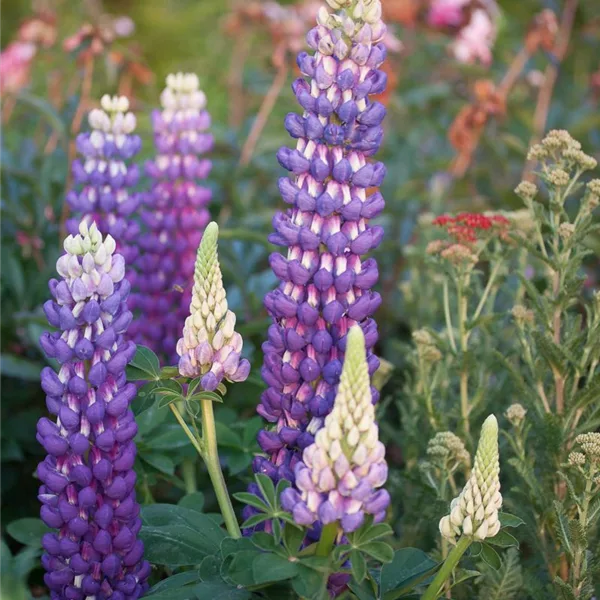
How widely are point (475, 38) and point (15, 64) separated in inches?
85.4

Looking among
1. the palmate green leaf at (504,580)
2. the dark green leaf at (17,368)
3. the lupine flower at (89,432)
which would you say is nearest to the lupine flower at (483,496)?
the palmate green leaf at (504,580)

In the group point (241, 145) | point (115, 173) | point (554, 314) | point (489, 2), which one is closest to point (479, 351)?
point (554, 314)

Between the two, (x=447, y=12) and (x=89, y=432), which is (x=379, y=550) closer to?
(x=89, y=432)

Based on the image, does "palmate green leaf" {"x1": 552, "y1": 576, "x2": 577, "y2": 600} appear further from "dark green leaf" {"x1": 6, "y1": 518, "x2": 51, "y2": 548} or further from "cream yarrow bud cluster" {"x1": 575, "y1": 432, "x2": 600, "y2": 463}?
"dark green leaf" {"x1": 6, "y1": 518, "x2": 51, "y2": 548}

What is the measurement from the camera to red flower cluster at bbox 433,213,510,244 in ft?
7.39

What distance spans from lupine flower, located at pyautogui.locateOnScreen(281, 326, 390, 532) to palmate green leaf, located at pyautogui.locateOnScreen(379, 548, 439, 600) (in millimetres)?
271

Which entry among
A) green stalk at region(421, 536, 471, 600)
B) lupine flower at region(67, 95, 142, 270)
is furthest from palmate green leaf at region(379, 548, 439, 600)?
lupine flower at region(67, 95, 142, 270)

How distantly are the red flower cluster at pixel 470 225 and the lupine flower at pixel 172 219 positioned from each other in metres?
0.73

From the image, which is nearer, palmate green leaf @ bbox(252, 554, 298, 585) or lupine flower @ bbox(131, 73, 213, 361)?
palmate green leaf @ bbox(252, 554, 298, 585)

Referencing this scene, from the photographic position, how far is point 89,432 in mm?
1697

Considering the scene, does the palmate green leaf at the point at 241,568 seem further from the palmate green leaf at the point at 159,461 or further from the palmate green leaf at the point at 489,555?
the palmate green leaf at the point at 159,461

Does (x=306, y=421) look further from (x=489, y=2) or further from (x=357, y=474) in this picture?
(x=489, y=2)

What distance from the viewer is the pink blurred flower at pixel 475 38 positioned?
4.70 m

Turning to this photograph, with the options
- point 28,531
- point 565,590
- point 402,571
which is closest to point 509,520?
point 402,571
